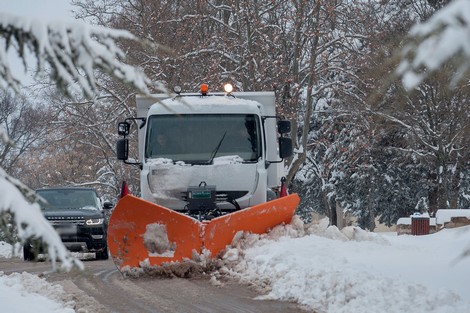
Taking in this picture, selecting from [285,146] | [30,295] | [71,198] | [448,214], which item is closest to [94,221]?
[71,198]

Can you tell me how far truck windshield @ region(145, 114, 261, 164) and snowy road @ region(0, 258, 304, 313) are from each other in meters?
2.67

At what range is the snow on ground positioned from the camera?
8.20m

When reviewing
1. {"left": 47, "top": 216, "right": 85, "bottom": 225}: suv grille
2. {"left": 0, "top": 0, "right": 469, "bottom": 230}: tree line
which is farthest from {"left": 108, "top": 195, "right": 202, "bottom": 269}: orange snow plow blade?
{"left": 0, "top": 0, "right": 469, "bottom": 230}: tree line

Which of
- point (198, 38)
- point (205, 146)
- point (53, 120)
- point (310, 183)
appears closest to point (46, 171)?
point (310, 183)

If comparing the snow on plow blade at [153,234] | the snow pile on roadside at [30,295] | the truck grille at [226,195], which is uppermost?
the truck grille at [226,195]

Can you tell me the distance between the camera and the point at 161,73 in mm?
29453

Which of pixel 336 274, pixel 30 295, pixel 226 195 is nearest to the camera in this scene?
pixel 30 295

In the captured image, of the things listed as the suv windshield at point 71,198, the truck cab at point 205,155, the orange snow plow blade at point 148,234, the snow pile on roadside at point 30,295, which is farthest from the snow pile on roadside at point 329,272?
the suv windshield at point 71,198

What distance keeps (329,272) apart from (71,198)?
33.2 feet

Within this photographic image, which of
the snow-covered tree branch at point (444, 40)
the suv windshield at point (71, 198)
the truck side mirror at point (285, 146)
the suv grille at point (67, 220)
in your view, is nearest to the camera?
the snow-covered tree branch at point (444, 40)

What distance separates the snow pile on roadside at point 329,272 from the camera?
26.8 ft

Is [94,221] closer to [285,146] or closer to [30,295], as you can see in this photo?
[285,146]

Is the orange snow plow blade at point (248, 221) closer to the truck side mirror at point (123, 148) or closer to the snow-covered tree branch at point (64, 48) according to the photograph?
the truck side mirror at point (123, 148)

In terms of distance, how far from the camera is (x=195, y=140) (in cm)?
1392
